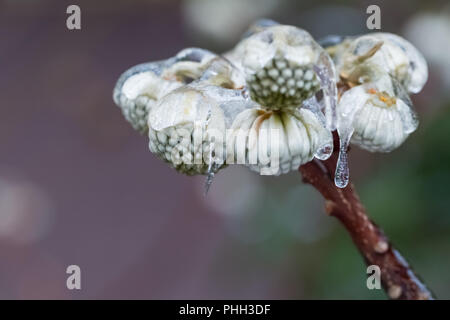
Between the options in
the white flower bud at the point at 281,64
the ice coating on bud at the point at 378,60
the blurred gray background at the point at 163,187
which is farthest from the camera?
the blurred gray background at the point at 163,187

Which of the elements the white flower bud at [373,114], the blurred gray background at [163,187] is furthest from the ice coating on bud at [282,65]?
the blurred gray background at [163,187]

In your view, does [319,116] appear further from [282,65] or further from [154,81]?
[154,81]

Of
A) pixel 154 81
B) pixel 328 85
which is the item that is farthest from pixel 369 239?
pixel 154 81

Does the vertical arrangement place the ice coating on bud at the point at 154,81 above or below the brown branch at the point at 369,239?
above

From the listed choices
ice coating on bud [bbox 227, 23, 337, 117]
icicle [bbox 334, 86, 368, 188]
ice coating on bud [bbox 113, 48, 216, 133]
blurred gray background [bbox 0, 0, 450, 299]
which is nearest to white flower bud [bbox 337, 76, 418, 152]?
icicle [bbox 334, 86, 368, 188]

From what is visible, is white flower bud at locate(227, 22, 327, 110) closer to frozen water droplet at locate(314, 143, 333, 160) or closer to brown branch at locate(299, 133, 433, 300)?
frozen water droplet at locate(314, 143, 333, 160)

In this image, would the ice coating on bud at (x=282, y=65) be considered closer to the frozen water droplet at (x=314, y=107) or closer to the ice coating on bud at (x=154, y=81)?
the frozen water droplet at (x=314, y=107)

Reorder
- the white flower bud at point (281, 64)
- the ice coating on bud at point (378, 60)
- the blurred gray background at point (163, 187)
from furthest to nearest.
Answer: the blurred gray background at point (163, 187), the ice coating on bud at point (378, 60), the white flower bud at point (281, 64)
